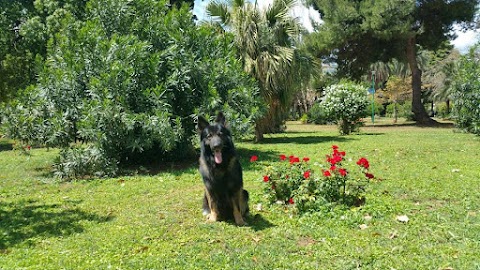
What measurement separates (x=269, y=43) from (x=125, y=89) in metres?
8.64

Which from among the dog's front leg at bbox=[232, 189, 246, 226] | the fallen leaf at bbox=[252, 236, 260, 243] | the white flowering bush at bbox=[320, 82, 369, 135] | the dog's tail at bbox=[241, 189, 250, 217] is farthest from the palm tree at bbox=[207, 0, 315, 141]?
the fallen leaf at bbox=[252, 236, 260, 243]

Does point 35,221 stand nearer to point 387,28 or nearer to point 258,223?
point 258,223

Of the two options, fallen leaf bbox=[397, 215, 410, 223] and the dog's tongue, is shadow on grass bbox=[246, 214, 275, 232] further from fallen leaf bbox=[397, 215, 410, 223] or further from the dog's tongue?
fallen leaf bbox=[397, 215, 410, 223]

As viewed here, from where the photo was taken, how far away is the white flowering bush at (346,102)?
60.8 ft

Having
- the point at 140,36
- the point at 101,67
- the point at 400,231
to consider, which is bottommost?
the point at 400,231

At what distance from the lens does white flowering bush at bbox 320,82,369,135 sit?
18547mm

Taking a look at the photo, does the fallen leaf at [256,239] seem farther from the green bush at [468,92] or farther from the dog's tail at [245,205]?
the green bush at [468,92]

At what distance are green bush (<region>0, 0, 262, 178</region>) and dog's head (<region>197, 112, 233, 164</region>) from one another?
437 cm

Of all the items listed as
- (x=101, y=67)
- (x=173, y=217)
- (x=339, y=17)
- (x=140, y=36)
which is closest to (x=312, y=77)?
(x=339, y=17)

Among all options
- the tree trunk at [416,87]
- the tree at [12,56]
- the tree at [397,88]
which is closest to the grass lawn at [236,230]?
the tree at [12,56]

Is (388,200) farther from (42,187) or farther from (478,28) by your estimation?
(478,28)

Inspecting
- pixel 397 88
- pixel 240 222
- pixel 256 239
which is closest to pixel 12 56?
pixel 240 222

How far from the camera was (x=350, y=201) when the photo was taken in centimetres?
580

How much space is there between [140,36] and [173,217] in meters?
6.99
